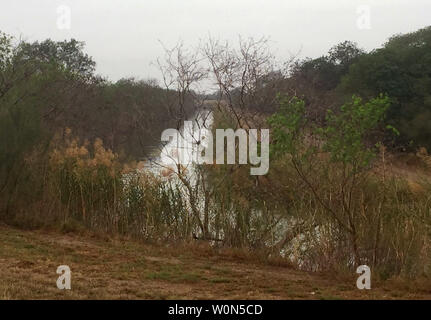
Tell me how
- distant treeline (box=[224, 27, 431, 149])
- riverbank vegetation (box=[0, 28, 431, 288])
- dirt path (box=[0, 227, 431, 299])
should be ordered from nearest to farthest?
1. dirt path (box=[0, 227, 431, 299])
2. riverbank vegetation (box=[0, 28, 431, 288])
3. distant treeline (box=[224, 27, 431, 149])

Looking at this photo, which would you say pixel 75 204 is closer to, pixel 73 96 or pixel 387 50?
pixel 73 96

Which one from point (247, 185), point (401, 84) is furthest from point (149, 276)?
point (401, 84)

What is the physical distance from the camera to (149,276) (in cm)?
582

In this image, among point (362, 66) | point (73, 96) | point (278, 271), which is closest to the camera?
point (278, 271)

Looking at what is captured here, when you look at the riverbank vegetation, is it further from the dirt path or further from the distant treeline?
the distant treeline

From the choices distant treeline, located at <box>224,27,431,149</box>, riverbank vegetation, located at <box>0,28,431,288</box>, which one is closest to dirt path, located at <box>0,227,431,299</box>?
riverbank vegetation, located at <box>0,28,431,288</box>

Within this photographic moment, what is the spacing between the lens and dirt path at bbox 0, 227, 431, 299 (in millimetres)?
5000

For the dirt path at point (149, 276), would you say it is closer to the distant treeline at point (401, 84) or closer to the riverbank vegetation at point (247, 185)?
the riverbank vegetation at point (247, 185)

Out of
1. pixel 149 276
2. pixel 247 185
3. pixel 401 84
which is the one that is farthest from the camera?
pixel 401 84

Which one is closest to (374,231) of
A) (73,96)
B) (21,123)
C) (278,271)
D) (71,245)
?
(278,271)

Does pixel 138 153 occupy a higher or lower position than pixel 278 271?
higher

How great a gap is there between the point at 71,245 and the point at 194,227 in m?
1.97

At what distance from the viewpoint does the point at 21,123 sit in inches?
383

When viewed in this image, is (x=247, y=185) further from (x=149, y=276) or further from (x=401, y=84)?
(x=401, y=84)
